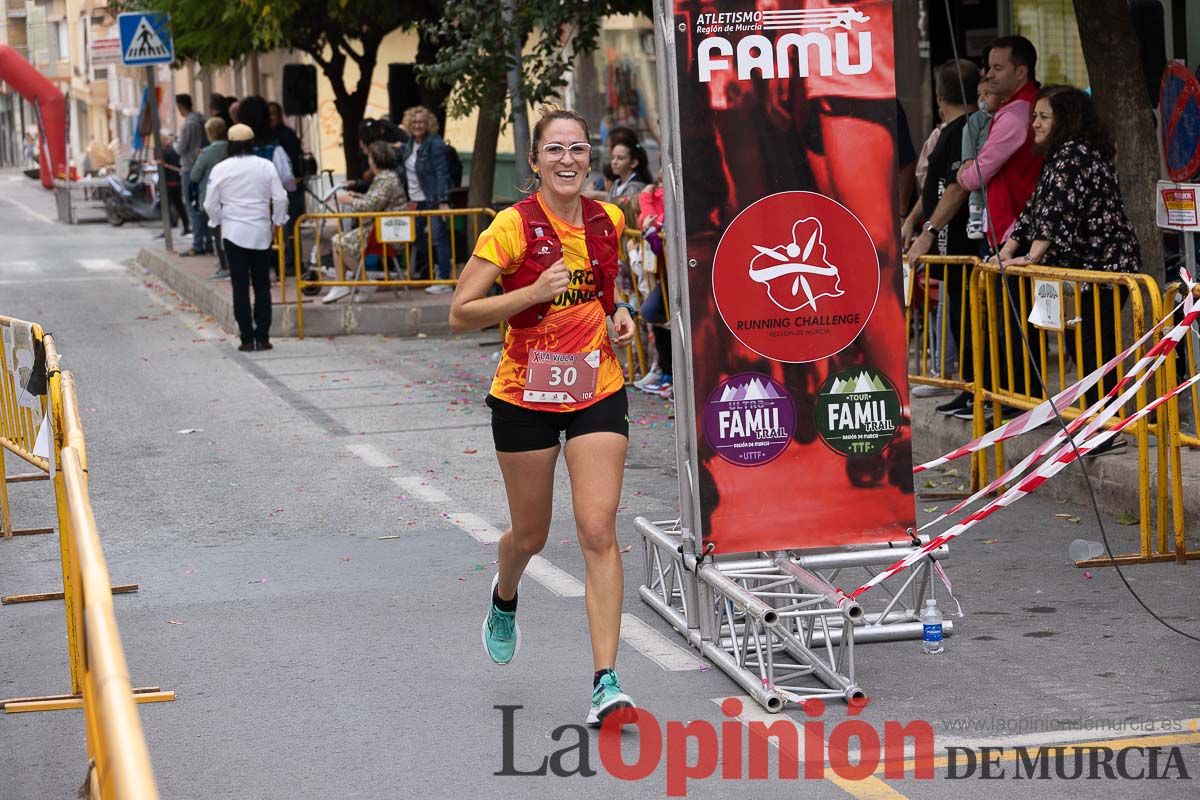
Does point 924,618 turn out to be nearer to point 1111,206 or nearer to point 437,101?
point 1111,206

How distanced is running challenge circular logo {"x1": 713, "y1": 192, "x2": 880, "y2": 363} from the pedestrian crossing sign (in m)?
19.8

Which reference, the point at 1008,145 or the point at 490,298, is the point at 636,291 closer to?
the point at 1008,145

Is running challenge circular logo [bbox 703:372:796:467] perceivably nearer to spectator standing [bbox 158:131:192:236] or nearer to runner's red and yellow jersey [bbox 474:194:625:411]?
runner's red and yellow jersey [bbox 474:194:625:411]

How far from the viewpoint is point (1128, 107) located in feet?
32.7

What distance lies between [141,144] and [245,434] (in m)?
29.1

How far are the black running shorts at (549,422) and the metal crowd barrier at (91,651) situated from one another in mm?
1340

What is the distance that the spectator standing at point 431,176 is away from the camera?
60.6 ft

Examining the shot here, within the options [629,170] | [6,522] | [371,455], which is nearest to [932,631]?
[6,522]

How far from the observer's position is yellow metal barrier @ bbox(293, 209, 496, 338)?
56.0 feet

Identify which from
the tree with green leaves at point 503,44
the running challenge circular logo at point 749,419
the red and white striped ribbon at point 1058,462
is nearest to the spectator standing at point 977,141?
the red and white striped ribbon at point 1058,462

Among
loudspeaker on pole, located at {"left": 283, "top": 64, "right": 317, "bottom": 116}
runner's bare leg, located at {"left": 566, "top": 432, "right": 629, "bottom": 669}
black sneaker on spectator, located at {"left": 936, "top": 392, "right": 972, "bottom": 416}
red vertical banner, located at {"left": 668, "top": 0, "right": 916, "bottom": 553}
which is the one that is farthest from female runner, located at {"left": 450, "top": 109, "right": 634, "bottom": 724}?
loudspeaker on pole, located at {"left": 283, "top": 64, "right": 317, "bottom": 116}

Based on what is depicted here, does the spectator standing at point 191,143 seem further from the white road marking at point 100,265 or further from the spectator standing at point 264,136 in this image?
the spectator standing at point 264,136

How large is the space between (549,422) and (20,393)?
2.87 meters

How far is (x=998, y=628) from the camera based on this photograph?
6.70 m
